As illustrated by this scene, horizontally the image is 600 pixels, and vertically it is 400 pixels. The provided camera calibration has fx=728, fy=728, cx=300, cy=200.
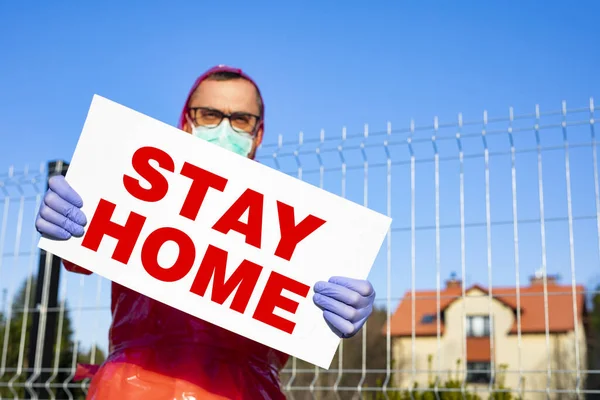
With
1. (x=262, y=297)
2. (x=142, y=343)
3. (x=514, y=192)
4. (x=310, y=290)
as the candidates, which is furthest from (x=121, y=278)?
(x=514, y=192)

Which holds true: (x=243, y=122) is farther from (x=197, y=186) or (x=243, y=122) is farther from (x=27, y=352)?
(x=27, y=352)

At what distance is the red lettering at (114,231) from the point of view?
2096 mm

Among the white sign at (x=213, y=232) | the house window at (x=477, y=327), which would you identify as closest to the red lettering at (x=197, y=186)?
the white sign at (x=213, y=232)

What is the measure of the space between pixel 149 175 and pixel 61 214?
10.7 inches

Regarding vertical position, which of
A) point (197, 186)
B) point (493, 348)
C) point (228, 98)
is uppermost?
point (228, 98)

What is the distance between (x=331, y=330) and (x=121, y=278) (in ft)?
2.01

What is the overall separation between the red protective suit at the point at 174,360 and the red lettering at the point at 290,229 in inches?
12.1

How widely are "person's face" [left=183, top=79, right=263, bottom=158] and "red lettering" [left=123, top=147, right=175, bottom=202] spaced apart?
1.10 feet

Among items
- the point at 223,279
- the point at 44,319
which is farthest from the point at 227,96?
the point at 44,319

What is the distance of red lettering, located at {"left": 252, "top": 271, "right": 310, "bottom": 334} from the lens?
2.04 meters

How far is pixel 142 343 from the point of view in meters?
2.16

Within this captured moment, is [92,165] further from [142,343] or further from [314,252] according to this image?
[314,252]

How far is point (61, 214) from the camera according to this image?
2.09 meters

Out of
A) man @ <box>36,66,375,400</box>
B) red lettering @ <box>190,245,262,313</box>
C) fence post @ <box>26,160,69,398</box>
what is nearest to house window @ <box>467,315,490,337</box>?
fence post @ <box>26,160,69,398</box>
